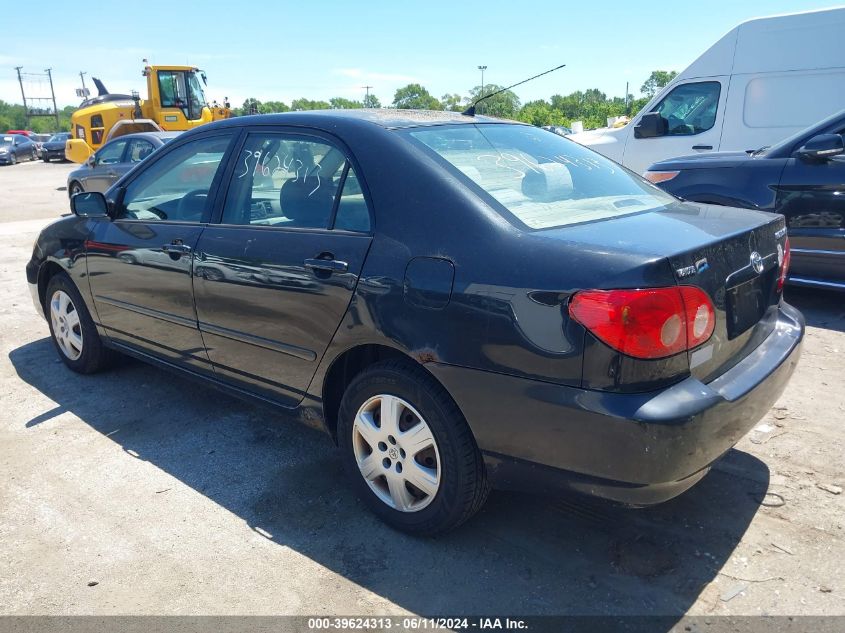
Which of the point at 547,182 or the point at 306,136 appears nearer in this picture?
the point at 547,182

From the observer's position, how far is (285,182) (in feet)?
11.0

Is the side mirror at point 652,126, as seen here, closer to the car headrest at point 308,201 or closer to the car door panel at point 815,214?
the car door panel at point 815,214

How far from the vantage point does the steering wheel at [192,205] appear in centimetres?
Answer: 370

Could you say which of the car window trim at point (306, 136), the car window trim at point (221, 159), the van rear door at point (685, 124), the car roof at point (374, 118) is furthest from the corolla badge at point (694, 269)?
the van rear door at point (685, 124)

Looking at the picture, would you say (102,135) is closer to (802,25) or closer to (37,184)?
(37,184)

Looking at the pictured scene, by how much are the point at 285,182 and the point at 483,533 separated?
185 centimetres

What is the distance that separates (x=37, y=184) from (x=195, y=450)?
74.1ft

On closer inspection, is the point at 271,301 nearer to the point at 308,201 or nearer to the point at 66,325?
the point at 308,201

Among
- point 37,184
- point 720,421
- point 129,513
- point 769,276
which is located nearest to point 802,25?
point 769,276

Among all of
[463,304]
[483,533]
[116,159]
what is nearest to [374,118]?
[463,304]

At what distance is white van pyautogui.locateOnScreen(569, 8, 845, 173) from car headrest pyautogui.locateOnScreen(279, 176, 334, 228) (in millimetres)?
6366

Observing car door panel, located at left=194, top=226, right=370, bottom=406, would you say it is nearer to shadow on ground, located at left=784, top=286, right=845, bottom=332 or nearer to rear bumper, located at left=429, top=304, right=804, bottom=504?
rear bumper, located at left=429, top=304, right=804, bottom=504

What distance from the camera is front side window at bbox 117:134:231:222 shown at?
3.73 m

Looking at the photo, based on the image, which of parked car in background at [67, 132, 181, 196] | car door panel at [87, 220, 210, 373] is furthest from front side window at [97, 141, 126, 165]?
car door panel at [87, 220, 210, 373]
